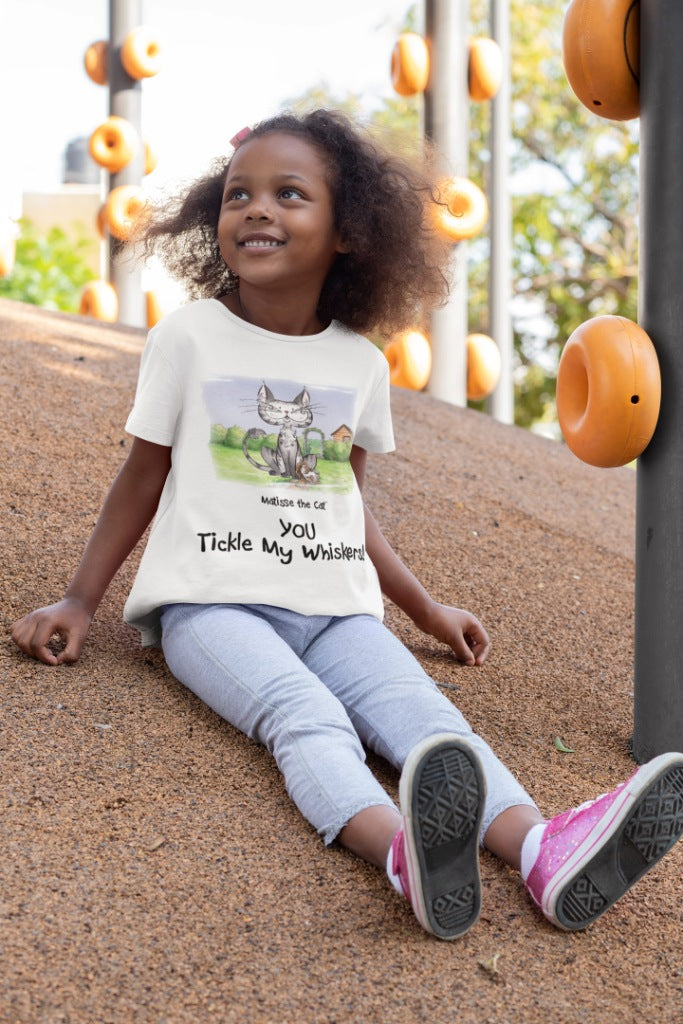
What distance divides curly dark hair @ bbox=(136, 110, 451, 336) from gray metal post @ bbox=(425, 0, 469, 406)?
17.1ft

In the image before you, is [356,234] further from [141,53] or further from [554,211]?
[554,211]

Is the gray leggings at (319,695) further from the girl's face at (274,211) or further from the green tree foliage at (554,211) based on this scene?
the green tree foliage at (554,211)

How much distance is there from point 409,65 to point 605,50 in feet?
18.2

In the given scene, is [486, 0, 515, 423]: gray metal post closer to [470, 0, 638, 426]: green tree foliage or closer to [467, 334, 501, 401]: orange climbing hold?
[467, 334, 501, 401]: orange climbing hold

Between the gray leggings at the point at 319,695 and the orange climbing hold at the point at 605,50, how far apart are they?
1382 mm

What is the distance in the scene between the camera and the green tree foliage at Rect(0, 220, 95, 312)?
20406 millimetres

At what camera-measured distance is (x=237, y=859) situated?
1.92 metres

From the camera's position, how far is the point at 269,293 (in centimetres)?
254

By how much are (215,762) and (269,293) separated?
1.04 m

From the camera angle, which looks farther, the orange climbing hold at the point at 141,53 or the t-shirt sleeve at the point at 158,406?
the orange climbing hold at the point at 141,53

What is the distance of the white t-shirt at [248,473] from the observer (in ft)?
7.63

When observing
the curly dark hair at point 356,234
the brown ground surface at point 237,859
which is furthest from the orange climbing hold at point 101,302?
the curly dark hair at point 356,234

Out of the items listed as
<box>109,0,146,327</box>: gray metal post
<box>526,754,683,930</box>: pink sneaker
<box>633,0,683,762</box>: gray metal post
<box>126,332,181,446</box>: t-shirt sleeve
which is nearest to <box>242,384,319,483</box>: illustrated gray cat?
<box>126,332,181,446</box>: t-shirt sleeve

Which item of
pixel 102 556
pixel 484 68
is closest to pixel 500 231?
pixel 484 68
